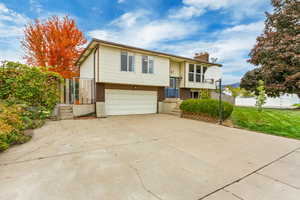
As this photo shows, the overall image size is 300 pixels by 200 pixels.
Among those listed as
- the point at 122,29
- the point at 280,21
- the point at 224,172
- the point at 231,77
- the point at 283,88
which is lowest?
the point at 224,172

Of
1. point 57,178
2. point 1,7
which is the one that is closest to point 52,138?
point 57,178

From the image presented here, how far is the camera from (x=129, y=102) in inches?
421

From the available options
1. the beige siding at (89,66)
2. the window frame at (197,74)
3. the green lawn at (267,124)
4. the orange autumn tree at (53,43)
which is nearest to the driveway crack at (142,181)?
the green lawn at (267,124)

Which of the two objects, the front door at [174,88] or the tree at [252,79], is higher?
the tree at [252,79]

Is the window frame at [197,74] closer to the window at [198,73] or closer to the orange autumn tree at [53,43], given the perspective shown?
the window at [198,73]

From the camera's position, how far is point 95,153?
11.6 feet

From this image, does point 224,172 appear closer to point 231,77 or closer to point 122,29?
point 122,29

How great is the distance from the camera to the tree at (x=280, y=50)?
43.7 ft

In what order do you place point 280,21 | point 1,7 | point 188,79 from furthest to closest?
point 280,21
point 188,79
point 1,7

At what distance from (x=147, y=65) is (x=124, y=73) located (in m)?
2.05

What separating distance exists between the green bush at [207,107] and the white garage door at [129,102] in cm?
283

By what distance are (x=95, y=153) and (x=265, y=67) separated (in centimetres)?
1897

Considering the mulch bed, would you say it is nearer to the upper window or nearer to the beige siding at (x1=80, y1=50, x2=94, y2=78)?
the upper window

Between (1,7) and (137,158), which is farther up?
(1,7)
